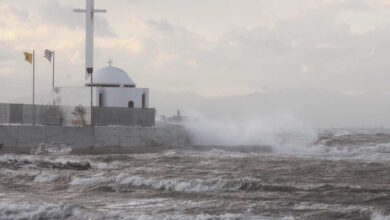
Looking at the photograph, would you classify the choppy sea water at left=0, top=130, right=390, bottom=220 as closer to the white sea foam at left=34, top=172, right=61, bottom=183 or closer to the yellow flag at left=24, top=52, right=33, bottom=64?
the white sea foam at left=34, top=172, right=61, bottom=183

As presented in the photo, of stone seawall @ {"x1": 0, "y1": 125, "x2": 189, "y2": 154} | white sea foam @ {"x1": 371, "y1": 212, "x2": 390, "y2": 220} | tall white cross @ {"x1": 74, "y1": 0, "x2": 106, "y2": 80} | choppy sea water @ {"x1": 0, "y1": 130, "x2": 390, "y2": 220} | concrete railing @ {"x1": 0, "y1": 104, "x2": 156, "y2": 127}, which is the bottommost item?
white sea foam @ {"x1": 371, "y1": 212, "x2": 390, "y2": 220}

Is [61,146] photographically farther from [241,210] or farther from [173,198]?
[241,210]

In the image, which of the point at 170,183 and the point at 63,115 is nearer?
the point at 170,183

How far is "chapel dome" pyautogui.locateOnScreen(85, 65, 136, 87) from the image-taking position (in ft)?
150

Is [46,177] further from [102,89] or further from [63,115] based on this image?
[102,89]

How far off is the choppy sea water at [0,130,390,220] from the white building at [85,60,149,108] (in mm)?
16504

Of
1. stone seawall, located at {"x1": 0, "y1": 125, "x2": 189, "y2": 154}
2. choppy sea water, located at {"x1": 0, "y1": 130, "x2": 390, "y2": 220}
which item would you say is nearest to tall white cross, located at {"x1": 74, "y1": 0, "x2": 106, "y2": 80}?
stone seawall, located at {"x1": 0, "y1": 125, "x2": 189, "y2": 154}

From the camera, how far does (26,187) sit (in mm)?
18641

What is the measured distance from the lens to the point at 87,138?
34750 mm

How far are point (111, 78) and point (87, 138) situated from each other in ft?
39.3

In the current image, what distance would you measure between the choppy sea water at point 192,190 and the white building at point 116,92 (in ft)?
54.1

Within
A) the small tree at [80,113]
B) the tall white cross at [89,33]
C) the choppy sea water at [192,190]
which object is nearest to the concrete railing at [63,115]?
the small tree at [80,113]

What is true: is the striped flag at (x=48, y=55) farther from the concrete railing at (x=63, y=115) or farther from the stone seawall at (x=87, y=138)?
the stone seawall at (x=87, y=138)

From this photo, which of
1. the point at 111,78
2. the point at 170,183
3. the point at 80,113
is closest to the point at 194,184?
the point at 170,183
